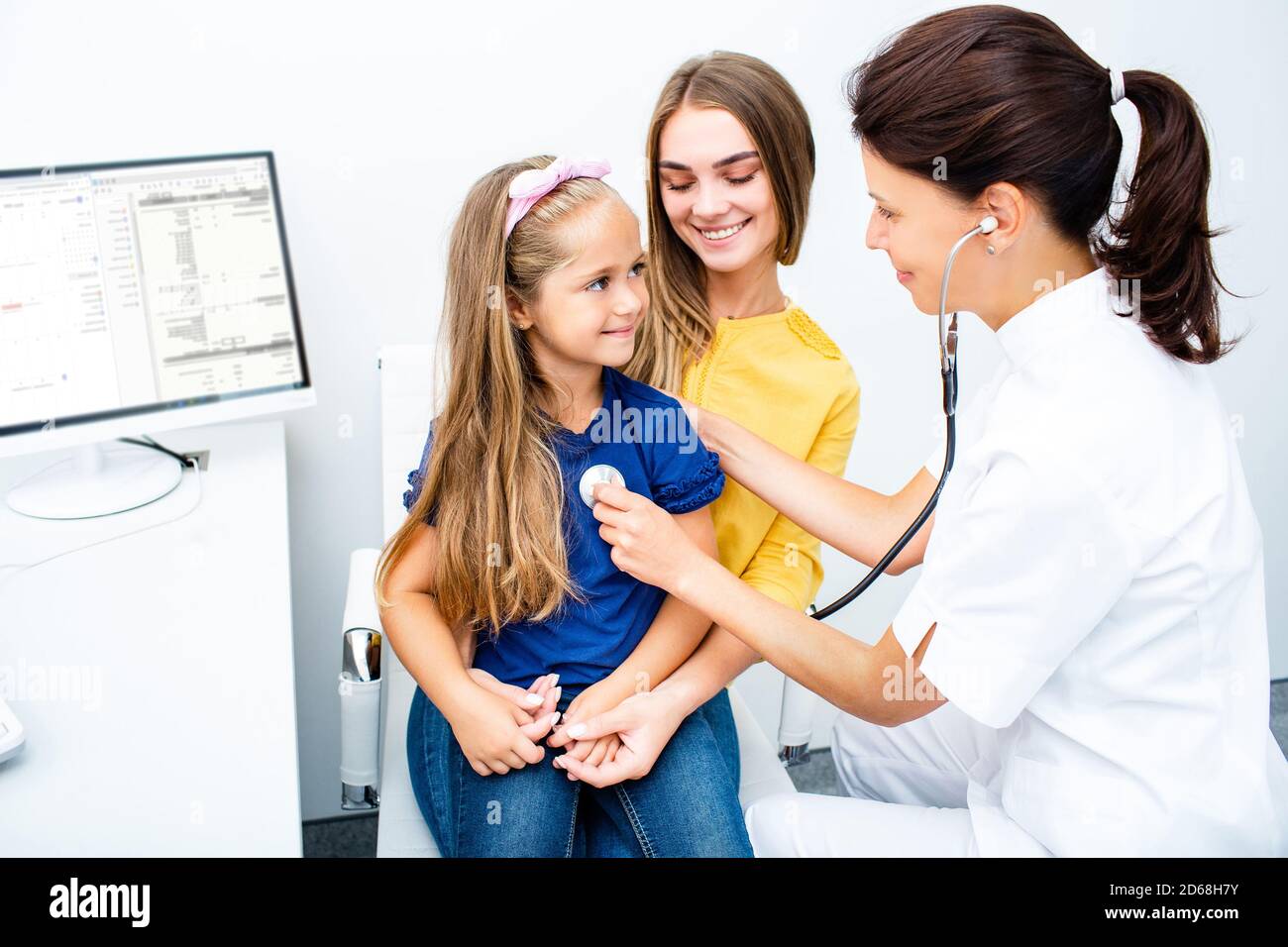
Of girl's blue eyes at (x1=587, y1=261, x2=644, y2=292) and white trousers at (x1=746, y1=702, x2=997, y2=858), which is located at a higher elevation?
girl's blue eyes at (x1=587, y1=261, x2=644, y2=292)

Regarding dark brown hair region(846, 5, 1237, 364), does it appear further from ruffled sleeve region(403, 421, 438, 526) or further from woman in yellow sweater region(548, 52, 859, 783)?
ruffled sleeve region(403, 421, 438, 526)

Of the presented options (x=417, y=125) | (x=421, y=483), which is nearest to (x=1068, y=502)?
(x=421, y=483)

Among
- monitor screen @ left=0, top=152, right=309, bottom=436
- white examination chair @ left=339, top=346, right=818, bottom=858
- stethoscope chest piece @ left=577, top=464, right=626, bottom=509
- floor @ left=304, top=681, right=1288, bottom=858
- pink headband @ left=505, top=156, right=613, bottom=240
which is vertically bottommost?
floor @ left=304, top=681, right=1288, bottom=858

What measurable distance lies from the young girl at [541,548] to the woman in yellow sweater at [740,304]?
0.37ft

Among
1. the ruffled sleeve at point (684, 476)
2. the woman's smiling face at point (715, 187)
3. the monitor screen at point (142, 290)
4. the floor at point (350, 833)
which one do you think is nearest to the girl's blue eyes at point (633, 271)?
the woman's smiling face at point (715, 187)

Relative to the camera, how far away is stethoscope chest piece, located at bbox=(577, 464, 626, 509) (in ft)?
4.18

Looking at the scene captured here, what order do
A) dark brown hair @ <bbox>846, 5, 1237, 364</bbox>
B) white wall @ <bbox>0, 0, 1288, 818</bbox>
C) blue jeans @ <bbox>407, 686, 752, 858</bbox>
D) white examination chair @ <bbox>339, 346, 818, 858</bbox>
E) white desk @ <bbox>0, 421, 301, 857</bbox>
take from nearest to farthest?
white desk @ <bbox>0, 421, 301, 857</bbox>
dark brown hair @ <bbox>846, 5, 1237, 364</bbox>
blue jeans @ <bbox>407, 686, 752, 858</bbox>
white examination chair @ <bbox>339, 346, 818, 858</bbox>
white wall @ <bbox>0, 0, 1288, 818</bbox>

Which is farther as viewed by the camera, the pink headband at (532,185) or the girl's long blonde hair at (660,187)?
the girl's long blonde hair at (660,187)

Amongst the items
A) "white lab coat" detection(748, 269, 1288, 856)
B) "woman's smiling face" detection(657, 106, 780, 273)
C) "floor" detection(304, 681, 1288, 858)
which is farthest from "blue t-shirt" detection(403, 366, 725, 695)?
"floor" detection(304, 681, 1288, 858)

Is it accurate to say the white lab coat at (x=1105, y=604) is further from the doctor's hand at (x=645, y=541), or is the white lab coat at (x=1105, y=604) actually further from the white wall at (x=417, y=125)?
the white wall at (x=417, y=125)

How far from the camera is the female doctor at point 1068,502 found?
976 millimetres

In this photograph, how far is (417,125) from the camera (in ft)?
5.51
